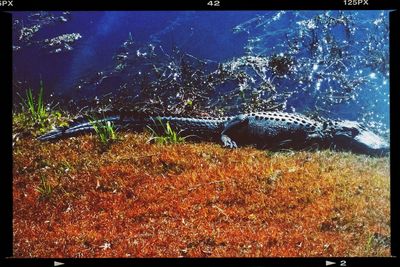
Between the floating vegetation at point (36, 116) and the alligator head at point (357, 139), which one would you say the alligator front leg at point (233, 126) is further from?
the floating vegetation at point (36, 116)

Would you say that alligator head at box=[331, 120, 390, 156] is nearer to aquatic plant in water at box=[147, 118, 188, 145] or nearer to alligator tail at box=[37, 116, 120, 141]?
aquatic plant in water at box=[147, 118, 188, 145]

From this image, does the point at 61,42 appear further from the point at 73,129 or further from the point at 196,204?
the point at 196,204

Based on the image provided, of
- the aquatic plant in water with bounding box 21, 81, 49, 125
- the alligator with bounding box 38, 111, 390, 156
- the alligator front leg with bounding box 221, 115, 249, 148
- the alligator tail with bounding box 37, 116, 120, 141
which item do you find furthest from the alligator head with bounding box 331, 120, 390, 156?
the aquatic plant in water with bounding box 21, 81, 49, 125

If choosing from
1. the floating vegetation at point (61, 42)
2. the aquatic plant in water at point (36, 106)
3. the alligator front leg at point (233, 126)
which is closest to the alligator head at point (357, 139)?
the alligator front leg at point (233, 126)

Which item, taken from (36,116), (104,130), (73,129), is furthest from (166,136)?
(36,116)
